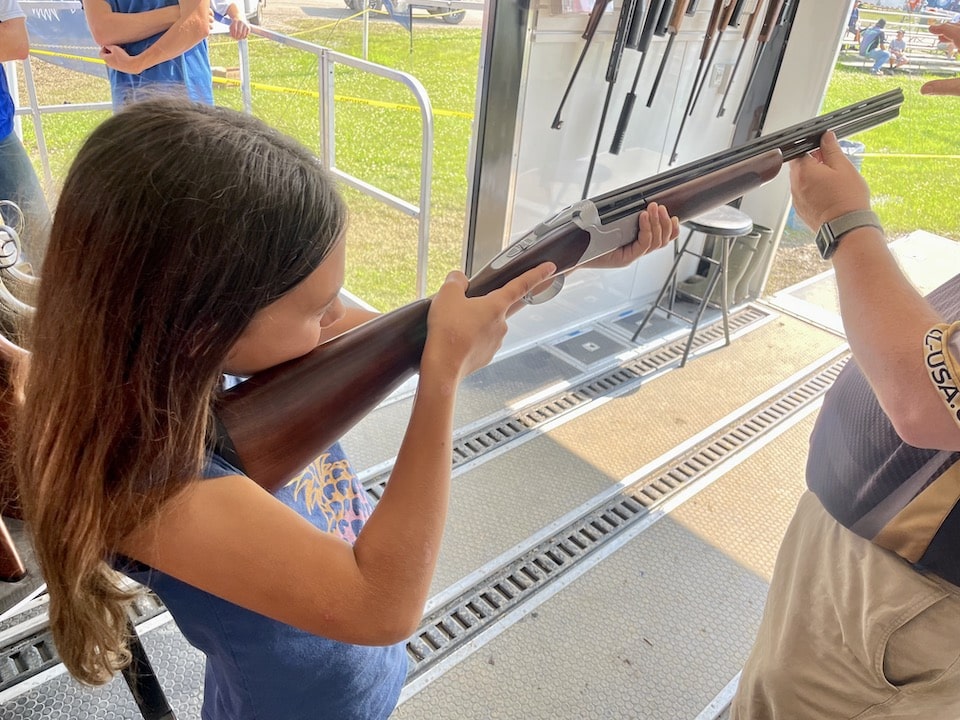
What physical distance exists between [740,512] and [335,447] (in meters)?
1.61

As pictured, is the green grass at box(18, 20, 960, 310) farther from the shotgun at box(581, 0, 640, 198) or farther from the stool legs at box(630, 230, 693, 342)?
the shotgun at box(581, 0, 640, 198)

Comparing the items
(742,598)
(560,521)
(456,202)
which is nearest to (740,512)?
(742,598)

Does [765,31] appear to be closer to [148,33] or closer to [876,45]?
[876,45]

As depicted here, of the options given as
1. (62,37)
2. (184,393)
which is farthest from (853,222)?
(62,37)

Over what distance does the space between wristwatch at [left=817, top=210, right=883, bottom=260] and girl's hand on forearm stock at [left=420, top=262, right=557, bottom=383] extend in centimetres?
50

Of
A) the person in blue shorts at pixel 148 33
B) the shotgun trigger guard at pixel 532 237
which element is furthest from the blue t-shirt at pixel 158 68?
the shotgun trigger guard at pixel 532 237

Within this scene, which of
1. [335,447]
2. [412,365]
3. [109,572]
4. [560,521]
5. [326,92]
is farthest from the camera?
[326,92]

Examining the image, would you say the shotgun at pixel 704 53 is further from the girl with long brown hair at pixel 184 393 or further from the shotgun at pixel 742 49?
the girl with long brown hair at pixel 184 393

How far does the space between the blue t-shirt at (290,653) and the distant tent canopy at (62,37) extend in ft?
10.8

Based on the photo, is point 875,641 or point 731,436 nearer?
point 875,641

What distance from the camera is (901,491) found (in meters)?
0.92

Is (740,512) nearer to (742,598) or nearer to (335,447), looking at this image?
(742,598)

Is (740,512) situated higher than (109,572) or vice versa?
(109,572)

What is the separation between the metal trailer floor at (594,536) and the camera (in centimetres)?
154
